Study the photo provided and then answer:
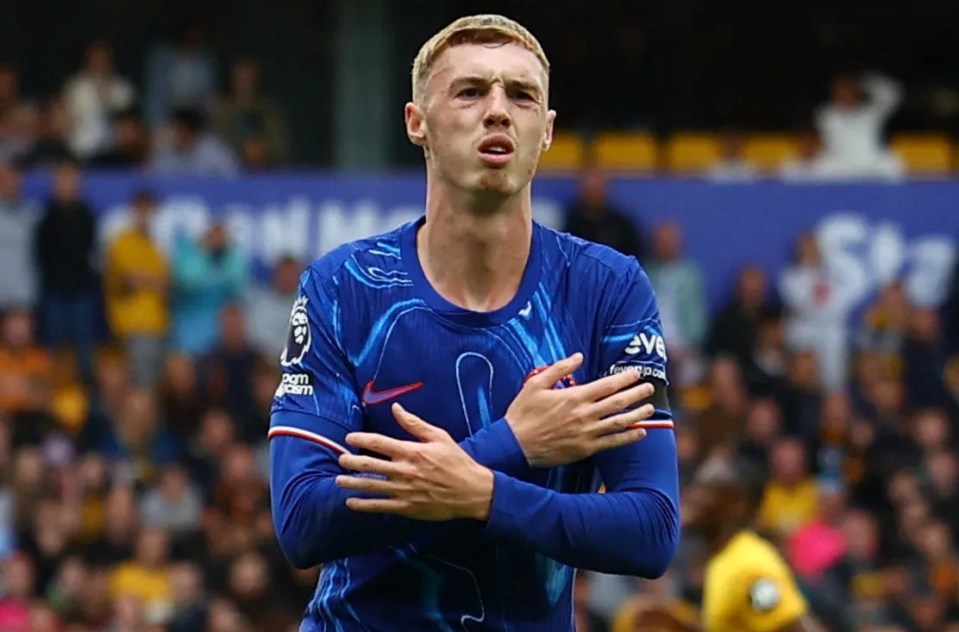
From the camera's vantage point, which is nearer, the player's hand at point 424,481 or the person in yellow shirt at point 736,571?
the player's hand at point 424,481

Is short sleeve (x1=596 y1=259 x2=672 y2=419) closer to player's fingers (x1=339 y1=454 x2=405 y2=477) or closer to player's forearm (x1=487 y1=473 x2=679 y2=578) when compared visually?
player's forearm (x1=487 y1=473 x2=679 y2=578)

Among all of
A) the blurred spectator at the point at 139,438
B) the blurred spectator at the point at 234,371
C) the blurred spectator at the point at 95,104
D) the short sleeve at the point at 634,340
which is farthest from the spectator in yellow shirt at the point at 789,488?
the short sleeve at the point at 634,340

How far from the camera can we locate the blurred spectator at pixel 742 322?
1654 centimetres

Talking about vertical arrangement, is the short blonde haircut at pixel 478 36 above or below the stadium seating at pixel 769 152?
above

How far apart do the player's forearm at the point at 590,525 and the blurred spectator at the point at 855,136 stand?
13.8 m

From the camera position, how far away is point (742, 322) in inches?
659

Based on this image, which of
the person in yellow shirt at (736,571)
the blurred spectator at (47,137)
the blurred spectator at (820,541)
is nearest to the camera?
the person in yellow shirt at (736,571)

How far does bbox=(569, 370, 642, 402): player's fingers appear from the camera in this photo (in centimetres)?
464

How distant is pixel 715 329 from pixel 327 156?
17.4 ft

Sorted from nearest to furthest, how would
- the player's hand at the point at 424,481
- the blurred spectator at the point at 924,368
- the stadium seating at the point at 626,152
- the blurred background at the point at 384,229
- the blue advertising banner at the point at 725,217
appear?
the player's hand at the point at 424,481, the blurred background at the point at 384,229, the blurred spectator at the point at 924,368, the blue advertising banner at the point at 725,217, the stadium seating at the point at 626,152

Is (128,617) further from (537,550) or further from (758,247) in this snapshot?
(537,550)

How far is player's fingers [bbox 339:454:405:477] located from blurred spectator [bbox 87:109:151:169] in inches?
552

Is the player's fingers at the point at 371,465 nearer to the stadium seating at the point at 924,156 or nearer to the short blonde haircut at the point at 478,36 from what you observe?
the short blonde haircut at the point at 478,36

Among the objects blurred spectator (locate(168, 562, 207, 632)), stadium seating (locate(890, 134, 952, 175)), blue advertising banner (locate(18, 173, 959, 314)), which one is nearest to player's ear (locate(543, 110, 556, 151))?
blurred spectator (locate(168, 562, 207, 632))
